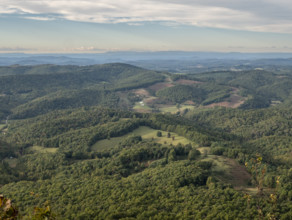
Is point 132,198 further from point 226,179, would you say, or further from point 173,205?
point 226,179

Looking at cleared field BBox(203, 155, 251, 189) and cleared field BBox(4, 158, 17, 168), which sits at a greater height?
cleared field BBox(203, 155, 251, 189)

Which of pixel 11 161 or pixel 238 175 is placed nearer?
pixel 238 175

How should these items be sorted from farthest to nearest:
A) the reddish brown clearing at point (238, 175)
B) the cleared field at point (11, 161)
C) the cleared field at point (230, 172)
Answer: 1. the cleared field at point (11, 161)
2. the cleared field at point (230, 172)
3. the reddish brown clearing at point (238, 175)

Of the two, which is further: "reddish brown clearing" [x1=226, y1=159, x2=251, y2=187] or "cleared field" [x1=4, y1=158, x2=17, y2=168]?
"cleared field" [x1=4, y1=158, x2=17, y2=168]

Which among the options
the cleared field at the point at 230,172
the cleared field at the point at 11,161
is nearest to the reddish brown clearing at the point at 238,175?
Answer: the cleared field at the point at 230,172

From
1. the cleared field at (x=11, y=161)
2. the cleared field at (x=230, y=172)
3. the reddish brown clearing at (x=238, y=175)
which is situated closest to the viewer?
the reddish brown clearing at (x=238, y=175)

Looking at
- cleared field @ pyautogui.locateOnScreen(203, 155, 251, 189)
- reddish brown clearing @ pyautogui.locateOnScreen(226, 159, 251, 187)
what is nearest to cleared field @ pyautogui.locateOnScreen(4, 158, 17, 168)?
cleared field @ pyautogui.locateOnScreen(203, 155, 251, 189)

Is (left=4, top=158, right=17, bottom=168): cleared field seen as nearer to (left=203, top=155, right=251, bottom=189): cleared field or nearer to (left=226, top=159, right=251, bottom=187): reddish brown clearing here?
(left=203, top=155, right=251, bottom=189): cleared field

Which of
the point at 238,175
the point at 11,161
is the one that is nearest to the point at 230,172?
the point at 238,175

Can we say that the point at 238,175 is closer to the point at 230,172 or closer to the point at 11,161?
the point at 230,172

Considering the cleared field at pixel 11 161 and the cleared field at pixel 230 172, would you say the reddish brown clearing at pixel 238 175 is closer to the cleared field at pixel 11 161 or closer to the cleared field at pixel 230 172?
the cleared field at pixel 230 172

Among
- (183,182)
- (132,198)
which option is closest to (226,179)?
(183,182)
